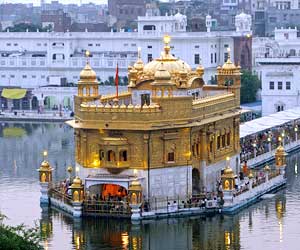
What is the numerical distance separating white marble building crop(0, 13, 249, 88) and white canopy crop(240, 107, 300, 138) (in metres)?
19.8

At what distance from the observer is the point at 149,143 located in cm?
3466

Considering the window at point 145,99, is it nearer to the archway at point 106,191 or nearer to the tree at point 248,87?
the archway at point 106,191

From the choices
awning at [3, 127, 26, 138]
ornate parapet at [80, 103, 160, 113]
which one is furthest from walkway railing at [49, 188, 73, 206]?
awning at [3, 127, 26, 138]

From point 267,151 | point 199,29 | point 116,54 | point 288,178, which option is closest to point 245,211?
point 288,178

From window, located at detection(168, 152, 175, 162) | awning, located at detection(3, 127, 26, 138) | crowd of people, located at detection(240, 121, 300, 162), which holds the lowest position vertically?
awning, located at detection(3, 127, 26, 138)

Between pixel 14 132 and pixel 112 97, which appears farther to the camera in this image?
pixel 14 132

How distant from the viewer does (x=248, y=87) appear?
67.8m

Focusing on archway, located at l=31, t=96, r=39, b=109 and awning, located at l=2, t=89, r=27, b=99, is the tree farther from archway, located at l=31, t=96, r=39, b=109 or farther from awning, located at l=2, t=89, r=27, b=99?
awning, located at l=2, t=89, r=27, b=99

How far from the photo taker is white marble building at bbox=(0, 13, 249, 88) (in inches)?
2936

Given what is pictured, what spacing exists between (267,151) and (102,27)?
6205cm

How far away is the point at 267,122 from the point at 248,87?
681 inches

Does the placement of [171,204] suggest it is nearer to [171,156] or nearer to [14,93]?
[171,156]

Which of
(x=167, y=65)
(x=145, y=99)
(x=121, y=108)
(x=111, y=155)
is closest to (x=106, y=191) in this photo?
(x=111, y=155)

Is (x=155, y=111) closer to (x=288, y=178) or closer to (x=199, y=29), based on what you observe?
(x=288, y=178)
